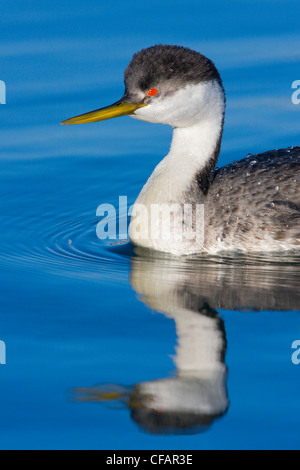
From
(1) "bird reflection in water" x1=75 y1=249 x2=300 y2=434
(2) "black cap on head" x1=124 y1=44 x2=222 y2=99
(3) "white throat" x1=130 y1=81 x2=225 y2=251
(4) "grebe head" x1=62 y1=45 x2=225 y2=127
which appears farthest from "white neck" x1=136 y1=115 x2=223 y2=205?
(1) "bird reflection in water" x1=75 y1=249 x2=300 y2=434

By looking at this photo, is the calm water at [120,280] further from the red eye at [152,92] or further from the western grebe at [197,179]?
the red eye at [152,92]

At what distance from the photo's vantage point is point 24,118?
1188cm

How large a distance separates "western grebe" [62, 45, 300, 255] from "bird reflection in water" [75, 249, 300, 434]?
0.21 meters

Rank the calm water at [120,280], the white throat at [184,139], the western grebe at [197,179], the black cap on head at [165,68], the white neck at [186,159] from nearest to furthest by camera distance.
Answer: the calm water at [120,280], the black cap on head at [165,68], the western grebe at [197,179], the white throat at [184,139], the white neck at [186,159]

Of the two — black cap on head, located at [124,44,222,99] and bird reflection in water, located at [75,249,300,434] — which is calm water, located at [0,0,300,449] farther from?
black cap on head, located at [124,44,222,99]

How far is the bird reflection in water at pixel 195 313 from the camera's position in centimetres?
627

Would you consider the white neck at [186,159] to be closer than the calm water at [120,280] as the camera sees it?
No

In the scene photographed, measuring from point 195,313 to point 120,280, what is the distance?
3.26 ft

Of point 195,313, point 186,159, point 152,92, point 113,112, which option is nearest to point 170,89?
point 152,92

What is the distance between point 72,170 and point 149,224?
232 cm

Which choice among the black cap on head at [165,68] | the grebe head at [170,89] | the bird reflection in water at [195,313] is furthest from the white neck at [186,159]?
the bird reflection in water at [195,313]

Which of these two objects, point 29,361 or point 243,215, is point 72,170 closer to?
point 243,215

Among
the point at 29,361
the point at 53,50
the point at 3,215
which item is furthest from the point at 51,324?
the point at 53,50

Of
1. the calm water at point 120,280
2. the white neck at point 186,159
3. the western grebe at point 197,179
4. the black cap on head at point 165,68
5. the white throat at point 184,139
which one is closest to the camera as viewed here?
the calm water at point 120,280
